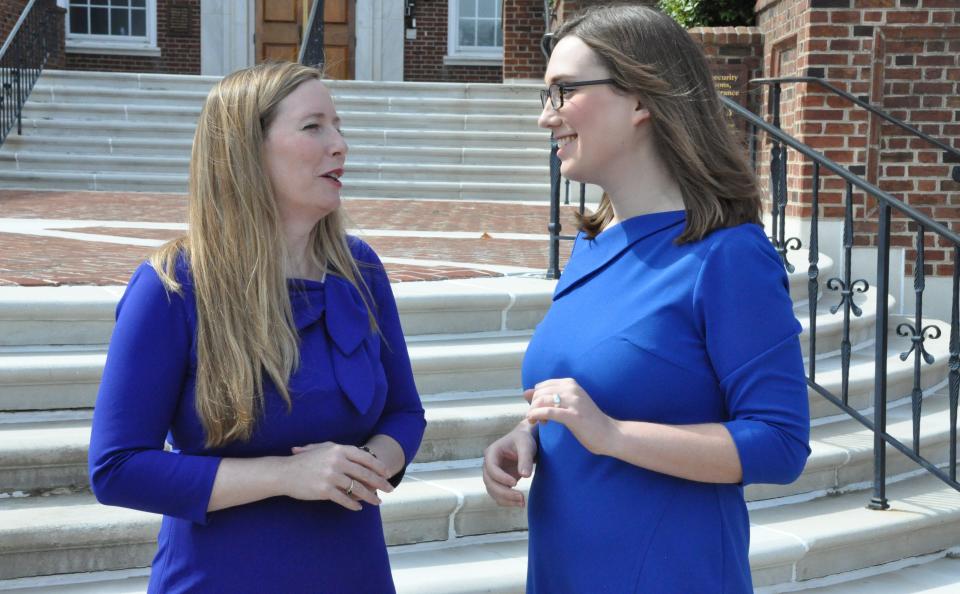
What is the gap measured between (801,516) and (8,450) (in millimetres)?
2760

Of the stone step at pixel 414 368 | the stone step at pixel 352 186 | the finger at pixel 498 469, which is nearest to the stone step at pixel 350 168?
the stone step at pixel 352 186

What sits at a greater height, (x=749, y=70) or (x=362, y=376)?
(x=749, y=70)

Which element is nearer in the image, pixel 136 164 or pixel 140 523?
pixel 140 523

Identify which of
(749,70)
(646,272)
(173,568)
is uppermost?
(749,70)

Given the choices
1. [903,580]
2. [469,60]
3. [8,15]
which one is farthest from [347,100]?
[903,580]

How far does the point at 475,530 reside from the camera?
365 centimetres

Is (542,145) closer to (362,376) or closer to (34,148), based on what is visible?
(34,148)

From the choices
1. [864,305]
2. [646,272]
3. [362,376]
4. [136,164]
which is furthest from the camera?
[136,164]

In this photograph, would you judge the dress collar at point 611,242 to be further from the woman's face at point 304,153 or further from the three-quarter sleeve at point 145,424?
the three-quarter sleeve at point 145,424

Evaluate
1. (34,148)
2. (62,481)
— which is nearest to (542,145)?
(34,148)

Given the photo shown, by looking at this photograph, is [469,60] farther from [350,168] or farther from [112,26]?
[350,168]

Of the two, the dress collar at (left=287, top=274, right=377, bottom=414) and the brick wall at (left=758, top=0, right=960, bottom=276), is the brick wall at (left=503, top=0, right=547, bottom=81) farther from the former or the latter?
the dress collar at (left=287, top=274, right=377, bottom=414)

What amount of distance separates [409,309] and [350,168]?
21.6 ft

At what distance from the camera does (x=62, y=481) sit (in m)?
3.43
